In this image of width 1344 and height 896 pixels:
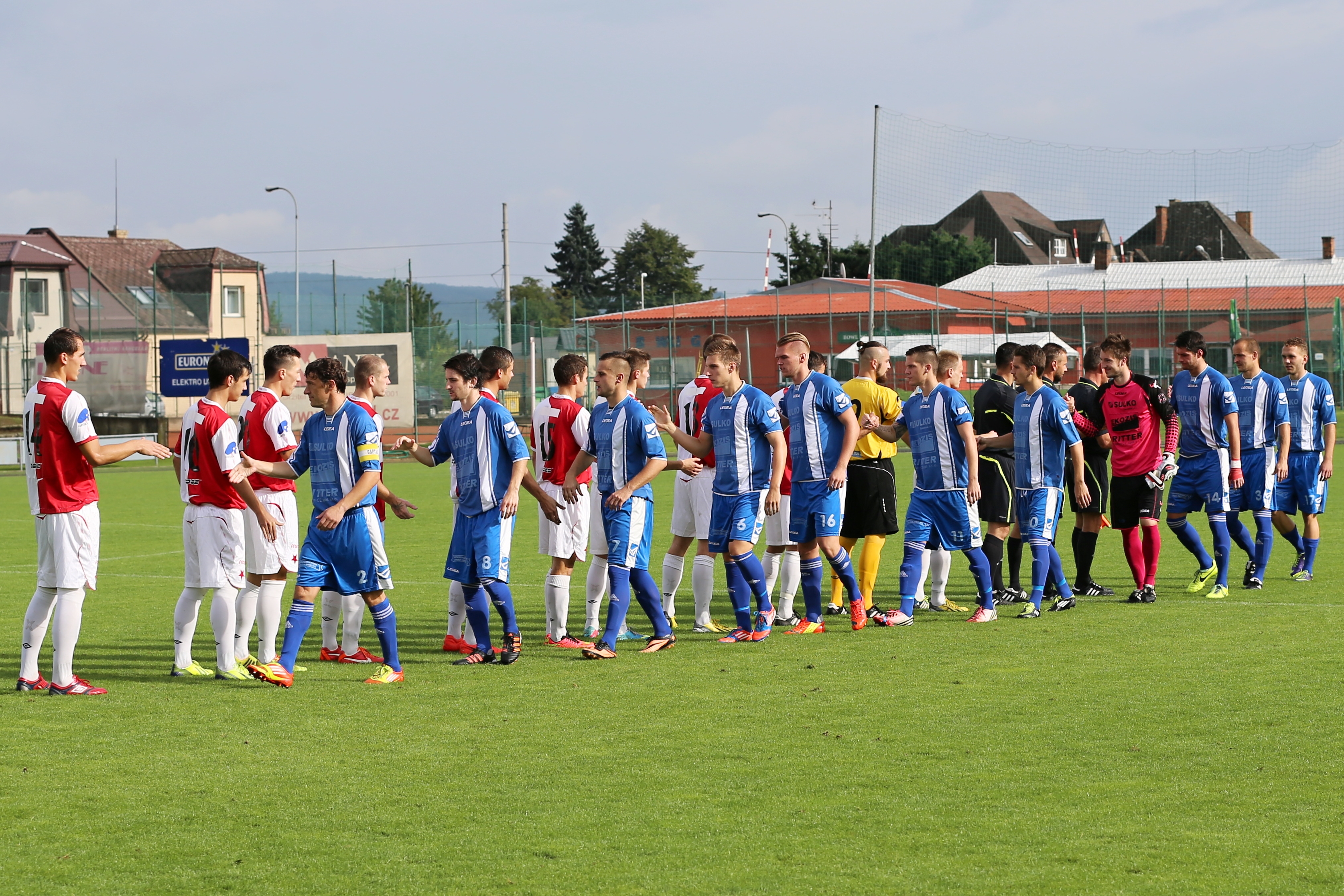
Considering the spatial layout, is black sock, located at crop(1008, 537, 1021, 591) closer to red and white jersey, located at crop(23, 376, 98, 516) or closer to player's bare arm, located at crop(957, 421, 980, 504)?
player's bare arm, located at crop(957, 421, 980, 504)

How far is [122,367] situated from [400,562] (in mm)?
28810

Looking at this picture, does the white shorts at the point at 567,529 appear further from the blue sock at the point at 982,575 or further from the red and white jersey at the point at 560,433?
the blue sock at the point at 982,575

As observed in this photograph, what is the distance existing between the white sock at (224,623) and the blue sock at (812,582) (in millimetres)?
3580

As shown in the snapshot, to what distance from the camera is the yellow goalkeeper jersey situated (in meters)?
9.70

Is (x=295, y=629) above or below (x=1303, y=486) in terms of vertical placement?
below

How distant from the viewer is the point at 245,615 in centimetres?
809

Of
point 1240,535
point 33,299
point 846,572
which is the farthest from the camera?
point 33,299

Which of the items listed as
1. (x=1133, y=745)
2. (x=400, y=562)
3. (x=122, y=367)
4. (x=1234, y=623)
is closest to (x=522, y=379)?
(x=122, y=367)

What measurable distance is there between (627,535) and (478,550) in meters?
0.94

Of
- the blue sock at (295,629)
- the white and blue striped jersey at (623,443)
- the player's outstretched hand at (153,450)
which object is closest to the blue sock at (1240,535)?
the white and blue striped jersey at (623,443)

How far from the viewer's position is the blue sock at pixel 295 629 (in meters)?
7.50

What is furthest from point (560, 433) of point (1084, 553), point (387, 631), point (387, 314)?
point (387, 314)

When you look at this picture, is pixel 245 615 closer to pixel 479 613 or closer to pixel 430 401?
pixel 479 613

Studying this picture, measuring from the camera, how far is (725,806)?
505 centimetres
